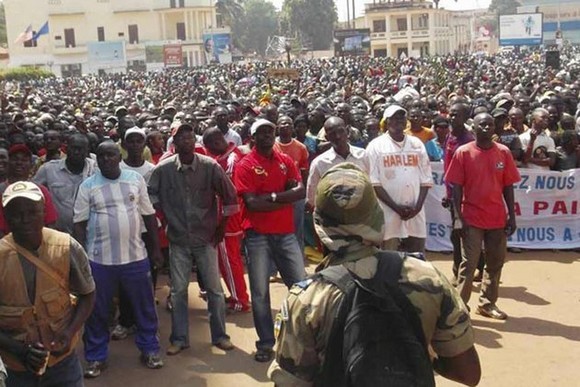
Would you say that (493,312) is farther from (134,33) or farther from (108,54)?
(134,33)

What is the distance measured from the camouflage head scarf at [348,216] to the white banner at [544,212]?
20.0ft

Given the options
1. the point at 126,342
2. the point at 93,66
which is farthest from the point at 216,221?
the point at 93,66

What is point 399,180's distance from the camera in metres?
5.38

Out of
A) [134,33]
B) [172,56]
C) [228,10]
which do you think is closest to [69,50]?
[134,33]

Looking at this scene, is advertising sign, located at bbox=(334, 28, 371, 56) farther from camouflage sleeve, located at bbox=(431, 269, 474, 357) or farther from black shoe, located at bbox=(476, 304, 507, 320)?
camouflage sleeve, located at bbox=(431, 269, 474, 357)

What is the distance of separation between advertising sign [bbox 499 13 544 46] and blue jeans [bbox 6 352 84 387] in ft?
152

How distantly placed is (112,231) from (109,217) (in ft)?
0.31

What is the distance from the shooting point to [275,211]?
16.8ft

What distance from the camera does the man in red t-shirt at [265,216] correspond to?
510cm

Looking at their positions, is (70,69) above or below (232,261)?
above

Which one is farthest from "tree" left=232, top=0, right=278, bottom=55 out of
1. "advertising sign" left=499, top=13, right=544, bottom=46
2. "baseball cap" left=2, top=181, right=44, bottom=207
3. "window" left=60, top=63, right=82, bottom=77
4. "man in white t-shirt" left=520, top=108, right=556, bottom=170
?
"baseball cap" left=2, top=181, right=44, bottom=207

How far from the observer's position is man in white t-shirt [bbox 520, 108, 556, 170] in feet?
26.1

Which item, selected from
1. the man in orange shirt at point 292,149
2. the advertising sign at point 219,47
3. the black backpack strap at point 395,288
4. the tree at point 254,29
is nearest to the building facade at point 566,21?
the advertising sign at point 219,47

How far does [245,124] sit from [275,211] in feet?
13.7
